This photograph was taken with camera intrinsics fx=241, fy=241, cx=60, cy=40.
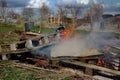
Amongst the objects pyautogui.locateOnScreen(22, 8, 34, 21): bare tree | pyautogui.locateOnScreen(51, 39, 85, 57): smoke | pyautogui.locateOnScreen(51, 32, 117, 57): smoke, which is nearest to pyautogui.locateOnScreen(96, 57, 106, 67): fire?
pyautogui.locateOnScreen(51, 32, 117, 57): smoke

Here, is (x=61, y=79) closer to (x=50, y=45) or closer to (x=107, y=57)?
(x=107, y=57)

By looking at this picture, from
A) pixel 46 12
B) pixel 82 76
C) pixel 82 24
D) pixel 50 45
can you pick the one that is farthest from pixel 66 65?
pixel 46 12

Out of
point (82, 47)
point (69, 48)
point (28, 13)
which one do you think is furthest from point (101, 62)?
point (28, 13)

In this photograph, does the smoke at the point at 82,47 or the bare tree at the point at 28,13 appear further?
the bare tree at the point at 28,13

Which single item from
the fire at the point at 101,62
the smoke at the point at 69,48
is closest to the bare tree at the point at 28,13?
the smoke at the point at 69,48

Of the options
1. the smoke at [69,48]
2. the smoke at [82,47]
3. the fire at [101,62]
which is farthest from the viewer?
the smoke at [69,48]

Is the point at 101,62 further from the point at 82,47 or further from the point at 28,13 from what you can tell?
the point at 28,13

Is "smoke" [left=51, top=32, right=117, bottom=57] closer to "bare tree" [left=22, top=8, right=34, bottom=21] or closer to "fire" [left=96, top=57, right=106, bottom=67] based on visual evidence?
"fire" [left=96, top=57, right=106, bottom=67]

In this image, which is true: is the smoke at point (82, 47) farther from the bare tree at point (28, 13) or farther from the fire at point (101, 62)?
the bare tree at point (28, 13)

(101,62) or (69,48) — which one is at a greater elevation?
(69,48)

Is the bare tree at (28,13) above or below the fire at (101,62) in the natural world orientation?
above

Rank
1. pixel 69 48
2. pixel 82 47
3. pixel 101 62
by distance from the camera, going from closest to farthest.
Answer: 1. pixel 101 62
2. pixel 82 47
3. pixel 69 48

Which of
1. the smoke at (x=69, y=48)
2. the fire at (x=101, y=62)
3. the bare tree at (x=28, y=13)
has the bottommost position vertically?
the fire at (x=101, y=62)

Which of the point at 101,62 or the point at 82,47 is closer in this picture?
the point at 101,62
